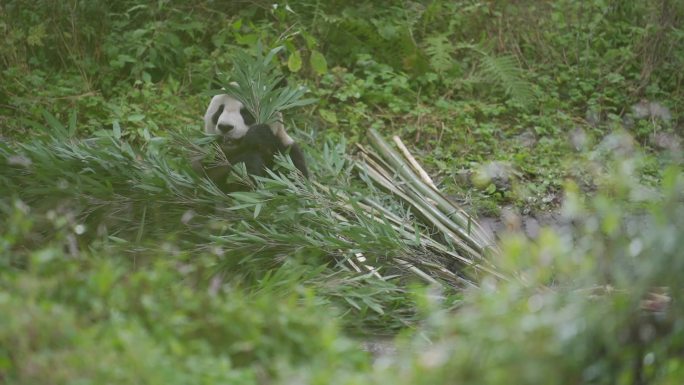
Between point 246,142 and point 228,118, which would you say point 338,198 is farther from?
point 228,118

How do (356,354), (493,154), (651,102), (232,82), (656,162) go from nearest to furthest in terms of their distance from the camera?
(356,354) → (232,82) → (656,162) → (493,154) → (651,102)

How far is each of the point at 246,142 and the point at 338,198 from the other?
0.56m

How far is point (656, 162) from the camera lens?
5.38 meters

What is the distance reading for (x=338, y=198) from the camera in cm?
411

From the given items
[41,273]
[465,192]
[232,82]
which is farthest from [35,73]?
[41,273]

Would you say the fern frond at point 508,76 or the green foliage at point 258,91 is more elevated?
the green foliage at point 258,91

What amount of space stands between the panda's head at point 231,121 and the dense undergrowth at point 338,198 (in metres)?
0.22

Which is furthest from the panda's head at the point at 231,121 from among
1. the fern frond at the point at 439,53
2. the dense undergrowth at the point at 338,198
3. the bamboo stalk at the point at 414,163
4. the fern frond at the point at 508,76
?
the fern frond at the point at 508,76

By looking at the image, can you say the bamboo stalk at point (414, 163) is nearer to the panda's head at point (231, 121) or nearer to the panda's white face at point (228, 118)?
the panda's head at point (231, 121)

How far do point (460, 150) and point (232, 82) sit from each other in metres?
1.84

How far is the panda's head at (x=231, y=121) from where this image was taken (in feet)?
14.2

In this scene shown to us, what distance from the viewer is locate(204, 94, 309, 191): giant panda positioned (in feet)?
13.9

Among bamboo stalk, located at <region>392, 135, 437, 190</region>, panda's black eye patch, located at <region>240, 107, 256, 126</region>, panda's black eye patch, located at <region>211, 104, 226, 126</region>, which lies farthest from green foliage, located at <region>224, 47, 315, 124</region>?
bamboo stalk, located at <region>392, 135, 437, 190</region>

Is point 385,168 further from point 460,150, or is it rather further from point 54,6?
point 54,6
